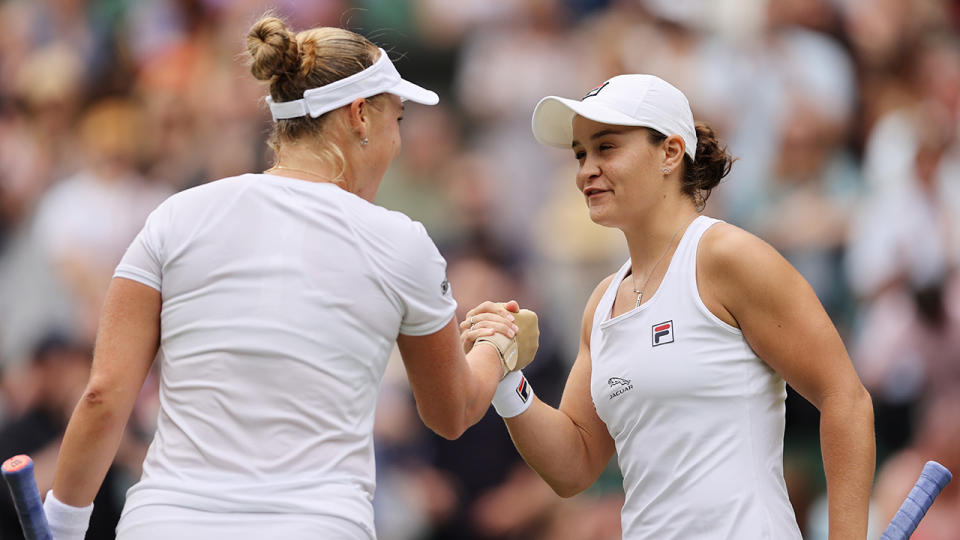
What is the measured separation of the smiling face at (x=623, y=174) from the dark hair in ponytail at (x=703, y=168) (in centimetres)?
7

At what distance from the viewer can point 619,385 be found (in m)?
2.93

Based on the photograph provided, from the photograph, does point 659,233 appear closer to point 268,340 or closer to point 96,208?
point 268,340

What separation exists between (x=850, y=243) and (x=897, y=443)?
1.11m

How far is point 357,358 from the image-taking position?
7.45 ft

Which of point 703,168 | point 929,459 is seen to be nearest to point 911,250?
point 929,459

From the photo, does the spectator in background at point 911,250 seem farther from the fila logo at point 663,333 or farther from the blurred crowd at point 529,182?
the fila logo at point 663,333

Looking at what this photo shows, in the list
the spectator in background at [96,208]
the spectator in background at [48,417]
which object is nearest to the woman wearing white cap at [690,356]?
the spectator in background at [48,417]

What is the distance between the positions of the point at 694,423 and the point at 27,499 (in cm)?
152

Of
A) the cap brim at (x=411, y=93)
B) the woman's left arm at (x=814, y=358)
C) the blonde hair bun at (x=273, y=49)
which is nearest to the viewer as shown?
the blonde hair bun at (x=273, y=49)

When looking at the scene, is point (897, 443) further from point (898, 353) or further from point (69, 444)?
point (69, 444)

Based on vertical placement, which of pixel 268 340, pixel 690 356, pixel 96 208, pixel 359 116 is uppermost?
pixel 359 116

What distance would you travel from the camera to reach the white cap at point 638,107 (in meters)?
3.03

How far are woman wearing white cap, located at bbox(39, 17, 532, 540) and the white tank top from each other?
666 millimetres

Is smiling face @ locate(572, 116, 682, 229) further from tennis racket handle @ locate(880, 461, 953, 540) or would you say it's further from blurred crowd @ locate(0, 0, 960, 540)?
blurred crowd @ locate(0, 0, 960, 540)
